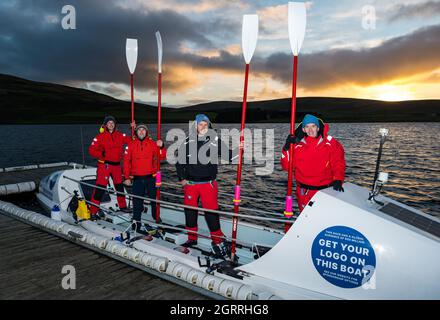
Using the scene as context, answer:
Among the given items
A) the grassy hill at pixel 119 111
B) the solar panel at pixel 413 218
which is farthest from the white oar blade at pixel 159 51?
the grassy hill at pixel 119 111

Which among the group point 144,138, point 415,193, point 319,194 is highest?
point 144,138

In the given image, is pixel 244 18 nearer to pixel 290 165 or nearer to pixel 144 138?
pixel 290 165

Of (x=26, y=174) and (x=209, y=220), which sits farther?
(x=26, y=174)

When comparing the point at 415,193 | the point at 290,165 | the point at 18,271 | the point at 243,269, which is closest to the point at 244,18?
the point at 290,165

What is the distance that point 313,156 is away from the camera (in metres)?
5.55

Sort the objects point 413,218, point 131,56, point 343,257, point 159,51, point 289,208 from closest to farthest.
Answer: point 343,257
point 413,218
point 289,208
point 159,51
point 131,56

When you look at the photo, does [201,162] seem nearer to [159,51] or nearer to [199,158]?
[199,158]

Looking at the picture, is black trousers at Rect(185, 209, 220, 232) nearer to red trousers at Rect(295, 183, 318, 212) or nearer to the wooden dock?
the wooden dock

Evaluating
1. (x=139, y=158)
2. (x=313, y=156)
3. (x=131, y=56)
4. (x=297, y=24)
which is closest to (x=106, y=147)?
(x=139, y=158)

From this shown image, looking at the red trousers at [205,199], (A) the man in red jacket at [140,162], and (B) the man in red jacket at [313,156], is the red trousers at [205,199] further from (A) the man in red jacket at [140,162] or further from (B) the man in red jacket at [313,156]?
(A) the man in red jacket at [140,162]

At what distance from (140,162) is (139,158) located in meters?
0.10

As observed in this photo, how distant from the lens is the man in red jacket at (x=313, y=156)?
5426 millimetres
